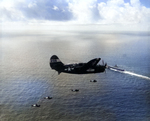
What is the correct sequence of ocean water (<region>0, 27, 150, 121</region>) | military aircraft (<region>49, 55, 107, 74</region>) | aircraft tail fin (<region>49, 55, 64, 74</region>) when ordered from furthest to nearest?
ocean water (<region>0, 27, 150, 121</region>) → aircraft tail fin (<region>49, 55, 64, 74</region>) → military aircraft (<region>49, 55, 107, 74</region>)

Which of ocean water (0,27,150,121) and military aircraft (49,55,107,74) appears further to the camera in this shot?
ocean water (0,27,150,121)

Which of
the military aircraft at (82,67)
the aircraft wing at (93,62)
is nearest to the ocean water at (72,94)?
the military aircraft at (82,67)

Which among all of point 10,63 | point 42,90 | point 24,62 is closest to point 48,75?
point 42,90

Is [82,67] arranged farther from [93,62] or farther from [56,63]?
[56,63]

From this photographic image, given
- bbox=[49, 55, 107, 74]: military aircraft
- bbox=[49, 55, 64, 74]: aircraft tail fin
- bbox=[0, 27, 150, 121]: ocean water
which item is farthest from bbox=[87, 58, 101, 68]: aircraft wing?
bbox=[0, 27, 150, 121]: ocean water

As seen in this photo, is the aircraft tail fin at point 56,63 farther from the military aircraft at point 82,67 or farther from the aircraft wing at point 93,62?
the aircraft wing at point 93,62

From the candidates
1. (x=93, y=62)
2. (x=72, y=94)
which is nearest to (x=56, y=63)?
(x=93, y=62)

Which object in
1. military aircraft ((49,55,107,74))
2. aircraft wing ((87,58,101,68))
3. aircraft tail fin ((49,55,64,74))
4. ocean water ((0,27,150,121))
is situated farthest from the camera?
ocean water ((0,27,150,121))

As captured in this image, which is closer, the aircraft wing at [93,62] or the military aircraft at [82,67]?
the aircraft wing at [93,62]

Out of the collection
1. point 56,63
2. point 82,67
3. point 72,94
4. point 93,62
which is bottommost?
point 72,94

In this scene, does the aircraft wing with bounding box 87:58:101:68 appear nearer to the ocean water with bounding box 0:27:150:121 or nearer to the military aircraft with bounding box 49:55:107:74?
the military aircraft with bounding box 49:55:107:74

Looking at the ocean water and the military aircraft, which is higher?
the military aircraft
